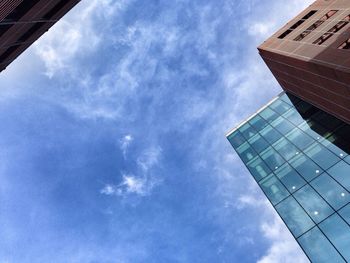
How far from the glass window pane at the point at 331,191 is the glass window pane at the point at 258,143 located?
755cm

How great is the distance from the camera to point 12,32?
2517 cm

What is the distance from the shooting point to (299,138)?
1217 inches

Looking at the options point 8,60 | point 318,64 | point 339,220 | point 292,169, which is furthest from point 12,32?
point 339,220

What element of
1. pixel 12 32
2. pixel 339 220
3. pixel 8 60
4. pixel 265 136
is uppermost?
pixel 8 60

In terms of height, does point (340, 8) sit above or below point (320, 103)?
above

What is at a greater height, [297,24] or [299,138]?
[297,24]

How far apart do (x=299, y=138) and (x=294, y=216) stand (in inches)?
298

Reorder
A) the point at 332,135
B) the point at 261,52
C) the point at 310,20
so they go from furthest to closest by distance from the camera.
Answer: the point at 261,52 → the point at 310,20 → the point at 332,135

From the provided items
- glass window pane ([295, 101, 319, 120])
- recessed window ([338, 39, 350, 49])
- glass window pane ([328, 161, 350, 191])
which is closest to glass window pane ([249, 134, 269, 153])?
glass window pane ([295, 101, 319, 120])

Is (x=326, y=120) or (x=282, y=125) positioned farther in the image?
(x=282, y=125)

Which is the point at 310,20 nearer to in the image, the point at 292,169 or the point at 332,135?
the point at 332,135

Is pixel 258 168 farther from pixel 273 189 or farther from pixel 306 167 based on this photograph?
pixel 306 167

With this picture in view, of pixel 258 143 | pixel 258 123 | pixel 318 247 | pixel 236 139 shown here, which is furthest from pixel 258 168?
pixel 318 247

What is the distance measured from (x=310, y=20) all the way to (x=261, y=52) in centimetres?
589
